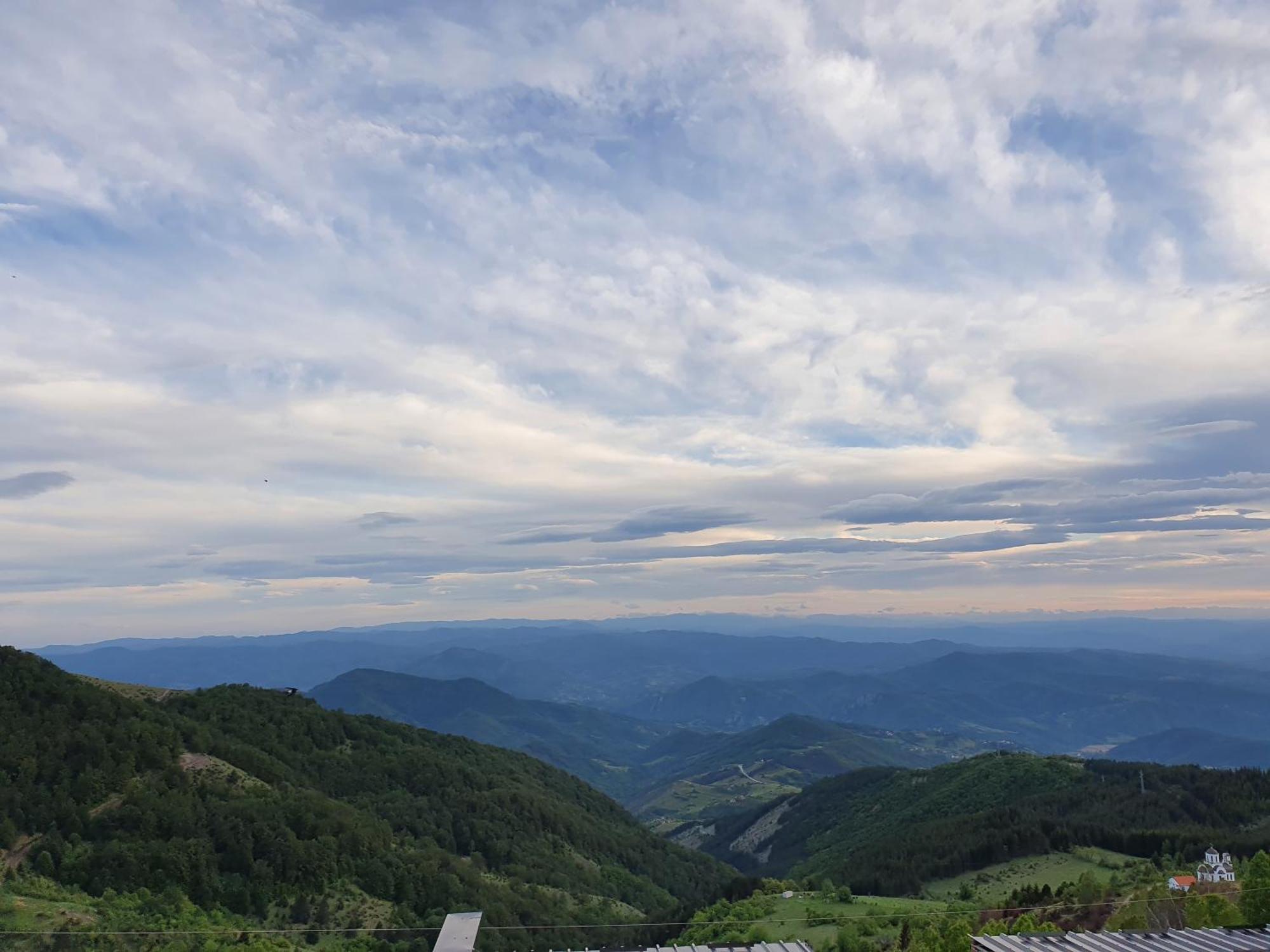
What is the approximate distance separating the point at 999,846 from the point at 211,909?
4200 inches

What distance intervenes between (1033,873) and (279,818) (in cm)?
9530

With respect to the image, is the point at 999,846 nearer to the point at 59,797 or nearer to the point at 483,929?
the point at 483,929

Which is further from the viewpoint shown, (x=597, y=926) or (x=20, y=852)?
(x=597, y=926)

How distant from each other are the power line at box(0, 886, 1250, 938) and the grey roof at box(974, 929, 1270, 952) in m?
14.0

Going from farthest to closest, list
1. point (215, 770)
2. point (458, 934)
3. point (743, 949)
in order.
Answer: point (215, 770), point (458, 934), point (743, 949)

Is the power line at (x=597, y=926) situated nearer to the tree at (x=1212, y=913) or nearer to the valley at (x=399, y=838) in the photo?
the valley at (x=399, y=838)

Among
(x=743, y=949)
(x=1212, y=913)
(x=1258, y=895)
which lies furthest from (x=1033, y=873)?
(x=743, y=949)

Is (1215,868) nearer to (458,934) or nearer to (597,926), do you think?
(597,926)

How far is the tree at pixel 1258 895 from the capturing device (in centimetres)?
5869

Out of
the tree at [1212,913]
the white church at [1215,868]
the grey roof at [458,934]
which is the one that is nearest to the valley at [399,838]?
the tree at [1212,913]

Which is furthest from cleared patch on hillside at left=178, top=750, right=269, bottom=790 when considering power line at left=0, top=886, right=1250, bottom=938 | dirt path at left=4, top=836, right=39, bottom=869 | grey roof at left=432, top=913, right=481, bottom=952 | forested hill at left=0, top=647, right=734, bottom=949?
grey roof at left=432, top=913, right=481, bottom=952

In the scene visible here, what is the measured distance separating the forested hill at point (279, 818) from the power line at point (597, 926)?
201cm

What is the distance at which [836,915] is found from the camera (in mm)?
86000

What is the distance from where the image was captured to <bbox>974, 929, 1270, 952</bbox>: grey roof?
4769 cm
